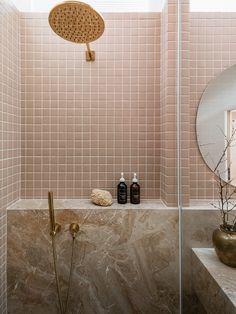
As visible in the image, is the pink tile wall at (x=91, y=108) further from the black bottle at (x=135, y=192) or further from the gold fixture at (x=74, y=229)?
the gold fixture at (x=74, y=229)

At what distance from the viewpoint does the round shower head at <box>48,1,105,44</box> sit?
92 cm

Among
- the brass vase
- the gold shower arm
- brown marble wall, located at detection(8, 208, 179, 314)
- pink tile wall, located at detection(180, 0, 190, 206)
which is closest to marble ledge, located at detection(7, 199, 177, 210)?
brown marble wall, located at detection(8, 208, 179, 314)

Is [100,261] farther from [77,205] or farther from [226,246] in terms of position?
[226,246]

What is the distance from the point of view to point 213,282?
0.92 metres

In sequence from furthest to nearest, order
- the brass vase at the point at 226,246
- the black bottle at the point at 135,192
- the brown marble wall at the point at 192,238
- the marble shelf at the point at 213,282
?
the black bottle at the point at 135,192 < the brown marble wall at the point at 192,238 < the brass vase at the point at 226,246 < the marble shelf at the point at 213,282

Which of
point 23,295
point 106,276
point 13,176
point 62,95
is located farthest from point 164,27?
point 23,295

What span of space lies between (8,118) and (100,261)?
0.93m

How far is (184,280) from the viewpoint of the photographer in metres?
1.20

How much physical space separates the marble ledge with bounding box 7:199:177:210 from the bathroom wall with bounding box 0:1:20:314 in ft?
0.21

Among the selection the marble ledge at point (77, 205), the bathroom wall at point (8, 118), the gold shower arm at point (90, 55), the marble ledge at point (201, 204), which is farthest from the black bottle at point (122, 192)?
the gold shower arm at point (90, 55)

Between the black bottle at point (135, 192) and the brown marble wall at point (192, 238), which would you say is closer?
the brown marble wall at point (192, 238)

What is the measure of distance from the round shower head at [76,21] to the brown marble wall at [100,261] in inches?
35.0

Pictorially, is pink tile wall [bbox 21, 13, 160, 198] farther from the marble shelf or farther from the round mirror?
the marble shelf

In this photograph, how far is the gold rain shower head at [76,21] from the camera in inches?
36.2
